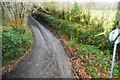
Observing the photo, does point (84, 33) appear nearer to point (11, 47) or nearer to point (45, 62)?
point (45, 62)

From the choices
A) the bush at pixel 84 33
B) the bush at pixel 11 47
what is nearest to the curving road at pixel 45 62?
the bush at pixel 11 47

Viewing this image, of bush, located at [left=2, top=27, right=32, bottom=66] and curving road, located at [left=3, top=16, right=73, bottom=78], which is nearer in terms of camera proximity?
curving road, located at [left=3, top=16, right=73, bottom=78]

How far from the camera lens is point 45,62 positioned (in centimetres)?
1345

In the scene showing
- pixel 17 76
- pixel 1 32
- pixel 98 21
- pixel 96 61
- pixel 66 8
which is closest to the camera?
pixel 17 76

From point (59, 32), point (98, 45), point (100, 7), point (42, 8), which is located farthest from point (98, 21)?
point (42, 8)

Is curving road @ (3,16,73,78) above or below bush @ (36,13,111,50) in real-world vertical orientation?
below

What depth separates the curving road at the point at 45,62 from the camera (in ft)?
38.0

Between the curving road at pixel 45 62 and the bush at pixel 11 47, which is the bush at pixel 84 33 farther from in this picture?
the bush at pixel 11 47

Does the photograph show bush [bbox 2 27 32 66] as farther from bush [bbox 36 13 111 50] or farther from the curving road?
bush [bbox 36 13 111 50]

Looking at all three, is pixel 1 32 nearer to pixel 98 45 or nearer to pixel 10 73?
pixel 10 73

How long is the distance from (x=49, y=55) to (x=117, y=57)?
14.2 feet

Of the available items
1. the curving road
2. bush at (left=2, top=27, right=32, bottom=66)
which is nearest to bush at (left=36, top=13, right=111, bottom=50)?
the curving road

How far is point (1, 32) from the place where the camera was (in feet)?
47.1

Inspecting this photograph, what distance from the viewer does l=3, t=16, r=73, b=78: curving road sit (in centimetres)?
1158
